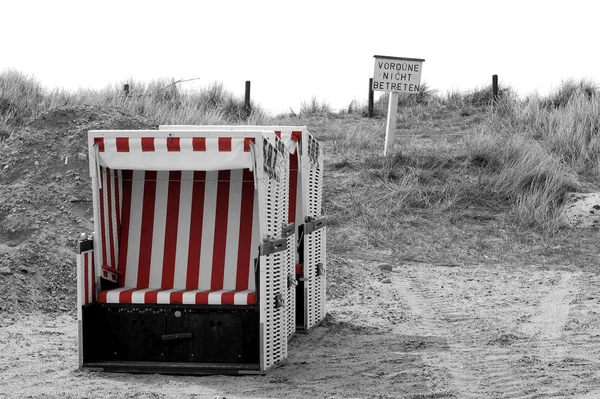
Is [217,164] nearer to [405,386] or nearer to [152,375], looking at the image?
[152,375]

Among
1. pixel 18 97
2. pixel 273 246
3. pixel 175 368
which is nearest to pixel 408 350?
pixel 273 246

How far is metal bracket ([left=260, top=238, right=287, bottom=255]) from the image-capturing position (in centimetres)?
666

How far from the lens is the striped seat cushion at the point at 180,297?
681 cm

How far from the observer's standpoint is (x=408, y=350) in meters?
7.80

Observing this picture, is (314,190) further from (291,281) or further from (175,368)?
(175,368)

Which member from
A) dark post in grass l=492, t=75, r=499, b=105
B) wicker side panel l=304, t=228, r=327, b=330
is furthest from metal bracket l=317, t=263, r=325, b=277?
dark post in grass l=492, t=75, r=499, b=105

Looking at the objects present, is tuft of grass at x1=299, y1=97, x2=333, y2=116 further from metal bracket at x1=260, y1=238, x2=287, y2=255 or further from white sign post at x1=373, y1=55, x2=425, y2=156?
metal bracket at x1=260, y1=238, x2=287, y2=255

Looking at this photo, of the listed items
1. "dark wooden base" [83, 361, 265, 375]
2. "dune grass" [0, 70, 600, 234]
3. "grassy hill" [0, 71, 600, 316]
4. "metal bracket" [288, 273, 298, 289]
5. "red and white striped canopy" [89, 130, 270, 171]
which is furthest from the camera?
"dune grass" [0, 70, 600, 234]

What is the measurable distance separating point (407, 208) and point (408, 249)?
67.8 inches

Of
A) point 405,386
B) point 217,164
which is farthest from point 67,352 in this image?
point 405,386

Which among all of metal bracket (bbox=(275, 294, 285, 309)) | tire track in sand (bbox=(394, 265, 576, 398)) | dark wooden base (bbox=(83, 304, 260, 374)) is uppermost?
metal bracket (bbox=(275, 294, 285, 309))

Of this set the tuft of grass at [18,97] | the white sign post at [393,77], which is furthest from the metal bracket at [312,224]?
the tuft of grass at [18,97]

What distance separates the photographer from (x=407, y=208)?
15070mm

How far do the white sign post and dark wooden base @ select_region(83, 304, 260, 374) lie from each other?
10.7 meters
